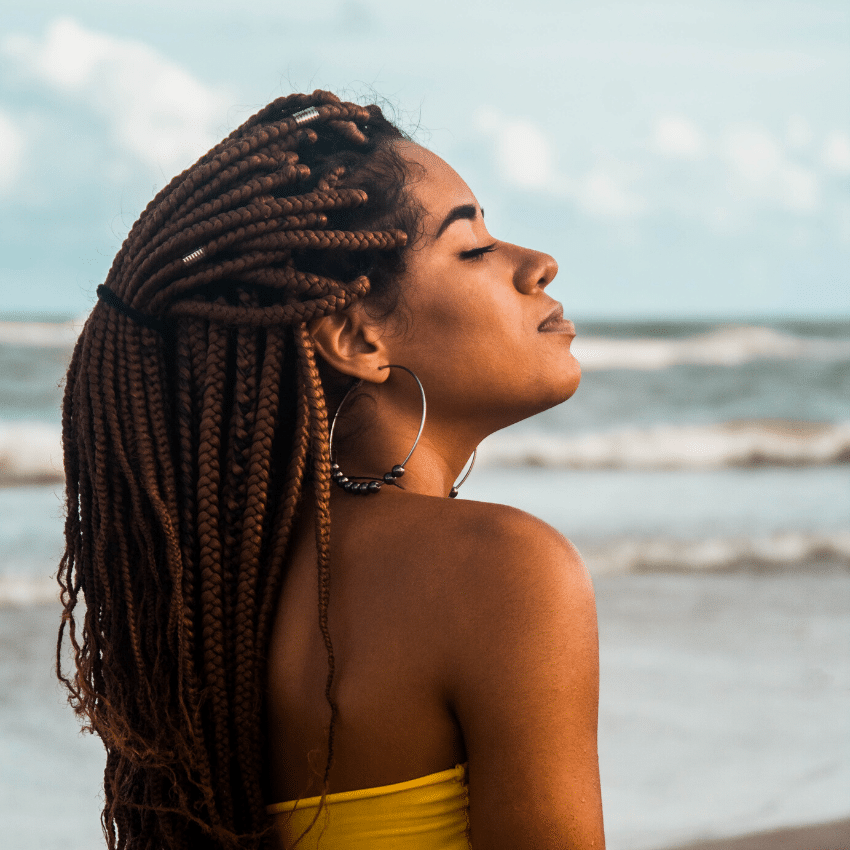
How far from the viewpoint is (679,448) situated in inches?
415

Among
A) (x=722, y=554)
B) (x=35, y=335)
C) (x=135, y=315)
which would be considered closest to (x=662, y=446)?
(x=722, y=554)

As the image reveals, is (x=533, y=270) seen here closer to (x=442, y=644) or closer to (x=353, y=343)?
(x=353, y=343)

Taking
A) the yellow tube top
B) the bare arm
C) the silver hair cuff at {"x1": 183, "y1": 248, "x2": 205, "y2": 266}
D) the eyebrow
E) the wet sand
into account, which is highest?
the eyebrow

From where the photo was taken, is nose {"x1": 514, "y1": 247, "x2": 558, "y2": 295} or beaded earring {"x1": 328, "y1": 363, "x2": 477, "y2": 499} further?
nose {"x1": 514, "y1": 247, "x2": 558, "y2": 295}

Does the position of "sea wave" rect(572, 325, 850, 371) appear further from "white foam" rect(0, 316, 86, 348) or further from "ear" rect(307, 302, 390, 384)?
"ear" rect(307, 302, 390, 384)

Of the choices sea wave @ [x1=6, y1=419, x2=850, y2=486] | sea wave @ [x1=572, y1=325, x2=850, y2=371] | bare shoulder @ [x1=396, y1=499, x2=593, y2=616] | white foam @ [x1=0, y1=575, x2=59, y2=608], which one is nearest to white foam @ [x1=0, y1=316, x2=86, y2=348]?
sea wave @ [x1=6, y1=419, x2=850, y2=486]

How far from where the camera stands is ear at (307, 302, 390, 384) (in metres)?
1.52

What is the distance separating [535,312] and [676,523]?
18.3 ft

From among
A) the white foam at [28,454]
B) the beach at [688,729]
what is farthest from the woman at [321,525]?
the white foam at [28,454]

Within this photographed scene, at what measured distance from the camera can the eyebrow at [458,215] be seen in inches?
61.8

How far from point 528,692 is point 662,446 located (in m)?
9.82

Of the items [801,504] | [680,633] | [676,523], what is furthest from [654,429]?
[680,633]

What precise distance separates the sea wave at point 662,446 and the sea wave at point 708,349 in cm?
371

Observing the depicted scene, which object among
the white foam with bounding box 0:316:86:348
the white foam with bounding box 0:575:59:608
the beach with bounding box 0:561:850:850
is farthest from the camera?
the white foam with bounding box 0:316:86:348
